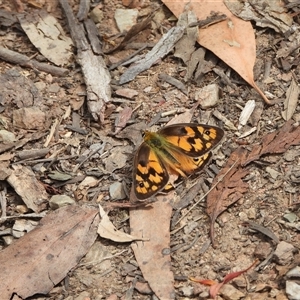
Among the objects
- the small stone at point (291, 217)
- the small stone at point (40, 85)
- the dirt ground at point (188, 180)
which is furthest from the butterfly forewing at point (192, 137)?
the small stone at point (40, 85)

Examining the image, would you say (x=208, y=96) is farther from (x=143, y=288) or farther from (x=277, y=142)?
(x=143, y=288)

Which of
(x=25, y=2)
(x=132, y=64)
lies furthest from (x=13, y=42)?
(x=132, y=64)

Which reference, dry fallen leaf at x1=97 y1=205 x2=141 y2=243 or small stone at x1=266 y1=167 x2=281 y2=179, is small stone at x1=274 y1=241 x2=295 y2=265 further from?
dry fallen leaf at x1=97 y1=205 x2=141 y2=243

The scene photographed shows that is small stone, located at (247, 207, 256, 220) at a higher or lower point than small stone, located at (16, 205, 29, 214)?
lower

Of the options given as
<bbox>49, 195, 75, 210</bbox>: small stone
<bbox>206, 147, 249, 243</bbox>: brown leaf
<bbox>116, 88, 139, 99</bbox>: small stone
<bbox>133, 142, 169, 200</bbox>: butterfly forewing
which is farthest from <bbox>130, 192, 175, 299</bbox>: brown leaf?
<bbox>116, 88, 139, 99</bbox>: small stone

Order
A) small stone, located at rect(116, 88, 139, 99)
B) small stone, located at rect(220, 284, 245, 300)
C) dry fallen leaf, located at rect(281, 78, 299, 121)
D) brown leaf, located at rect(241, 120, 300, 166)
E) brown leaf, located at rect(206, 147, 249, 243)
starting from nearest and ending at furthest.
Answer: small stone, located at rect(220, 284, 245, 300) → brown leaf, located at rect(206, 147, 249, 243) → brown leaf, located at rect(241, 120, 300, 166) → dry fallen leaf, located at rect(281, 78, 299, 121) → small stone, located at rect(116, 88, 139, 99)

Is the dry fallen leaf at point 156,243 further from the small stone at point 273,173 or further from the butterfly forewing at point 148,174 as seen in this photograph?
the small stone at point 273,173
